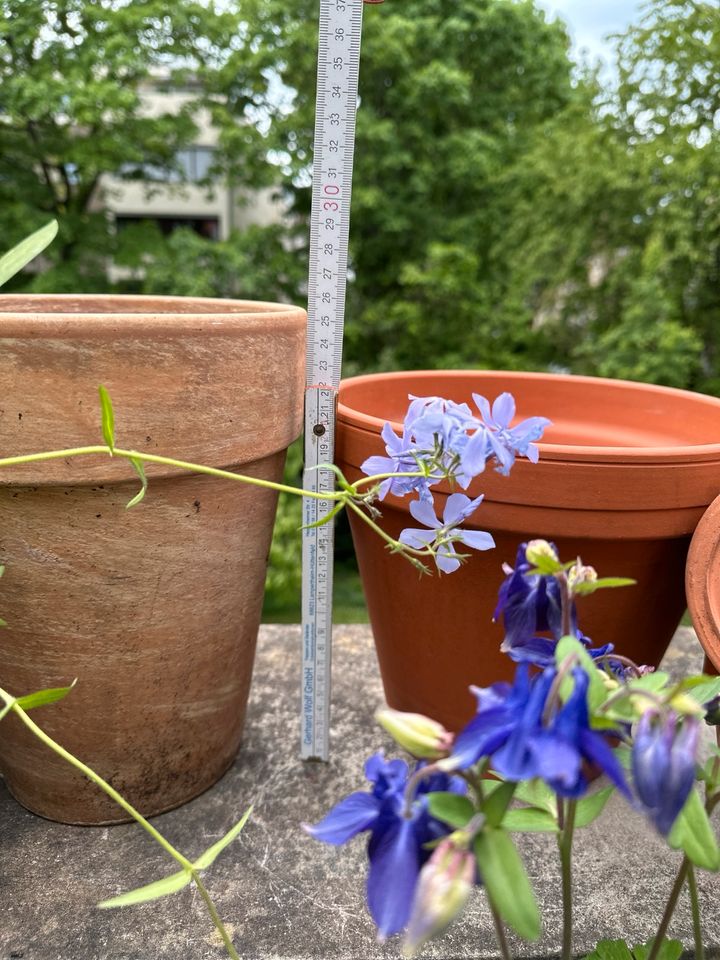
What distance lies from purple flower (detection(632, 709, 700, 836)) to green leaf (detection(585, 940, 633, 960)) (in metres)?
0.28

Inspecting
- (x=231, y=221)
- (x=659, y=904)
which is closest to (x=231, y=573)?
(x=659, y=904)

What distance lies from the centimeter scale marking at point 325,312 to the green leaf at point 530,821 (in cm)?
33

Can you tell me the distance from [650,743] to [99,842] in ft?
2.09

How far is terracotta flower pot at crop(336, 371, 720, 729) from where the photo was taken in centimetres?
66

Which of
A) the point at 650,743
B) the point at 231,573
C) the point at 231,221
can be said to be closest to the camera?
the point at 650,743

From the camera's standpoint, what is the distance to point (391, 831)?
34 cm

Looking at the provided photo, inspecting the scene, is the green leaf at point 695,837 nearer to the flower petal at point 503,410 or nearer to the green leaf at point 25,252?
the flower petal at point 503,410

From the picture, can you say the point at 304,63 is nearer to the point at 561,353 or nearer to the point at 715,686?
the point at 561,353

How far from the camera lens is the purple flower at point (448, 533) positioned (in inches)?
23.7

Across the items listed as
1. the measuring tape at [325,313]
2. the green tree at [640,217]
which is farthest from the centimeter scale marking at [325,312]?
the green tree at [640,217]

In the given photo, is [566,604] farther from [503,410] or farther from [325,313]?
[325,313]

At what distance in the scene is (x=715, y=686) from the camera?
436mm

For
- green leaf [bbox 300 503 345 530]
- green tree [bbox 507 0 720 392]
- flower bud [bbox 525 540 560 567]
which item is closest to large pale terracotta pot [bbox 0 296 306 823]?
green leaf [bbox 300 503 345 530]

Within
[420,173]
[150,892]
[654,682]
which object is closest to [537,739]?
[654,682]
